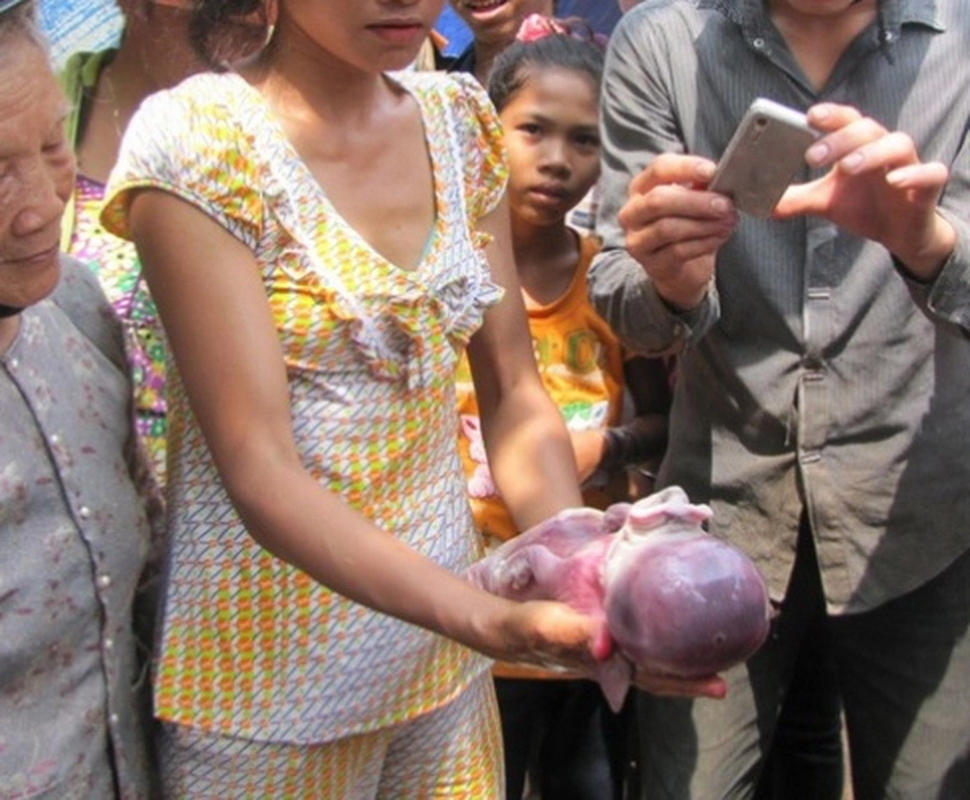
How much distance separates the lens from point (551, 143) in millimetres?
2932

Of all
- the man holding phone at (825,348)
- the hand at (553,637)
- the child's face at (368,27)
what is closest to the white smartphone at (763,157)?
the man holding phone at (825,348)

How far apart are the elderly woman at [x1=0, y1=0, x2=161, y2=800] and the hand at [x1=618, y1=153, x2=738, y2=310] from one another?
72cm

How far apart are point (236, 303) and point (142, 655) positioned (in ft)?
1.56

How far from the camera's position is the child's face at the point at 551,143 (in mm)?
2883

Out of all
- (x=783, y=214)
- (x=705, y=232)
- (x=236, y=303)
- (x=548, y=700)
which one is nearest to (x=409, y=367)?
(x=236, y=303)

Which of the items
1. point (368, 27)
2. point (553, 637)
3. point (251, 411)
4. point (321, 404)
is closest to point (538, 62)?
point (368, 27)

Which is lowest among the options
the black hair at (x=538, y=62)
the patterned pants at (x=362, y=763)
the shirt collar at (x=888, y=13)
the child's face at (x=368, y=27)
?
the patterned pants at (x=362, y=763)

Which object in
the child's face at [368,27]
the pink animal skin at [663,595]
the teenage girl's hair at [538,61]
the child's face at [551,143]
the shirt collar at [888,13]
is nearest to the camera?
the pink animal skin at [663,595]

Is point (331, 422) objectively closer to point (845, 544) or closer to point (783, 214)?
point (783, 214)

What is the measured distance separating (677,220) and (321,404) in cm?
55

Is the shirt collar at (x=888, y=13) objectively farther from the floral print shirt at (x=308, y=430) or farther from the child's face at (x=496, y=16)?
the child's face at (x=496, y=16)

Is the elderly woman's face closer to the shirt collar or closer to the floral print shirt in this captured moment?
the floral print shirt

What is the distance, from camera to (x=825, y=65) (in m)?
2.32

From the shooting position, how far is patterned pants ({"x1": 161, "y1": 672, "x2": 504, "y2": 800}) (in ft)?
6.01
